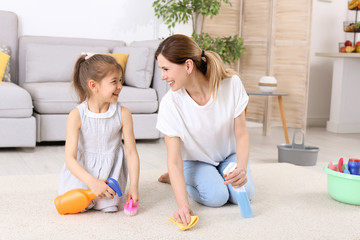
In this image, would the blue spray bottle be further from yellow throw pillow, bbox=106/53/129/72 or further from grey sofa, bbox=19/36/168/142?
yellow throw pillow, bbox=106/53/129/72

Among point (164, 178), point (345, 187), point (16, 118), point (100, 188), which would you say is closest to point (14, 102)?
point (16, 118)

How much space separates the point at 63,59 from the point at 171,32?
1.18 meters

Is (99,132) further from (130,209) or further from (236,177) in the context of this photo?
(236,177)

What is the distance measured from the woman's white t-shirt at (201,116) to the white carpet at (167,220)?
0.26 metres

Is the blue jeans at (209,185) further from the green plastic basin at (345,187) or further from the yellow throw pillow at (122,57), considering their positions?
the yellow throw pillow at (122,57)

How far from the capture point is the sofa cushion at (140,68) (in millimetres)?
3586

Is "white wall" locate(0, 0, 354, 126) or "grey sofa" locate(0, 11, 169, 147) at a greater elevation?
"white wall" locate(0, 0, 354, 126)

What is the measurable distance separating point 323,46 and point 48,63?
3.04 m

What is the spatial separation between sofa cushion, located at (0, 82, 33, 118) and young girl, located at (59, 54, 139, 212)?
4.16 ft

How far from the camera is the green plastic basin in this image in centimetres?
192

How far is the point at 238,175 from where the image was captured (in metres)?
1.66

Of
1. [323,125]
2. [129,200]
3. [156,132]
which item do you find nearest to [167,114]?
[129,200]

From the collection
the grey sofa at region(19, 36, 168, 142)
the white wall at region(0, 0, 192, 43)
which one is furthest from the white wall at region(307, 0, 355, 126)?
the grey sofa at region(19, 36, 168, 142)

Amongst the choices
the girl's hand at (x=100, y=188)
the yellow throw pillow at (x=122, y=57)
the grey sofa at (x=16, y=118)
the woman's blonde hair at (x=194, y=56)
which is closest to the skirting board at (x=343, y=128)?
the yellow throw pillow at (x=122, y=57)
